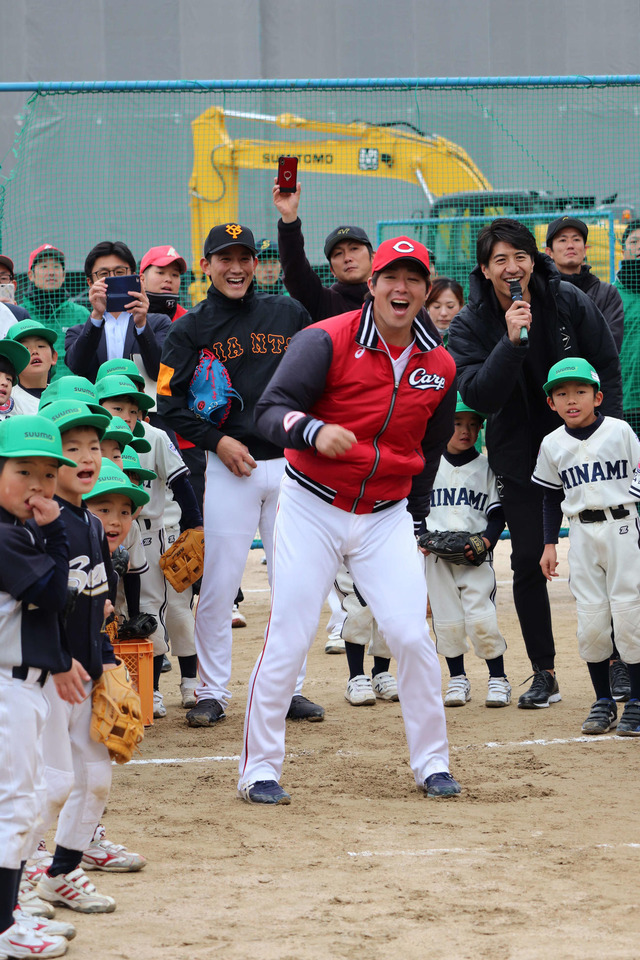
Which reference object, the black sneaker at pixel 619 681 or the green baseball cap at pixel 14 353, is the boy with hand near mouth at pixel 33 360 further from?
the black sneaker at pixel 619 681

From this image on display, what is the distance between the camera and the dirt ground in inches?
132

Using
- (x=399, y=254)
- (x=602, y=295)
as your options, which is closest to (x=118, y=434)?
(x=399, y=254)

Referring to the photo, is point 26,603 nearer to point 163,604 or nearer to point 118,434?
point 118,434

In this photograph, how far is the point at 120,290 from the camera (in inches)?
257

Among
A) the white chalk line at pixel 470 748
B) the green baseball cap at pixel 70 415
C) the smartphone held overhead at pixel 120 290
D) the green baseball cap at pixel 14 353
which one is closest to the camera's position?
the green baseball cap at pixel 70 415

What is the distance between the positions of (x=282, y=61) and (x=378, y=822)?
12.8m

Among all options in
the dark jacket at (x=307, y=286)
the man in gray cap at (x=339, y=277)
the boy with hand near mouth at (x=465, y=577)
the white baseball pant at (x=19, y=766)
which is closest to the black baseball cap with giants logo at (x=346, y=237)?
the man in gray cap at (x=339, y=277)

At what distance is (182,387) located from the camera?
19.5 feet

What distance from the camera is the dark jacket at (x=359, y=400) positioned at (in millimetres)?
4586

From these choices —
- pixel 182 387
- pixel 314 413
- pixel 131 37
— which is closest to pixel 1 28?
pixel 131 37

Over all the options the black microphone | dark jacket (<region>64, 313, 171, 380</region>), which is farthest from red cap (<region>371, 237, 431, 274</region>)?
dark jacket (<region>64, 313, 171, 380</region>)

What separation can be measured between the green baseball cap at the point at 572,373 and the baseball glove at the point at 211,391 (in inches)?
56.6

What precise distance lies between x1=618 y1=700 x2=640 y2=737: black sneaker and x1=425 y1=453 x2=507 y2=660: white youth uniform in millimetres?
862

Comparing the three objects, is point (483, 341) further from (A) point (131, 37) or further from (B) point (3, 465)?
(A) point (131, 37)
